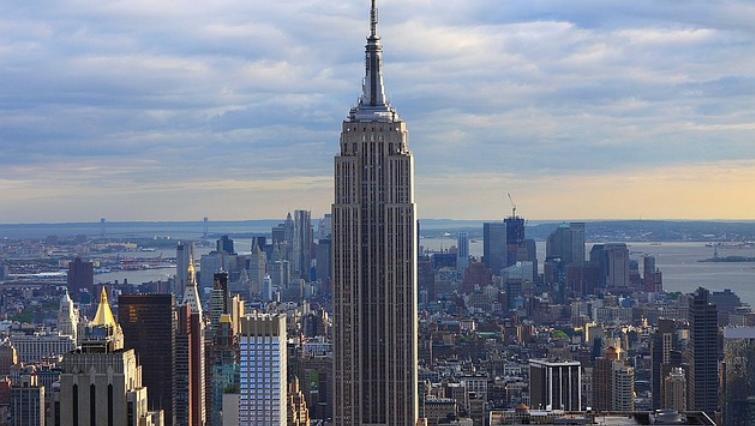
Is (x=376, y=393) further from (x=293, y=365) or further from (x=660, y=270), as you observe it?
(x=660, y=270)

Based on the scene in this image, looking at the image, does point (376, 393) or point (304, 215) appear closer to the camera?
point (376, 393)

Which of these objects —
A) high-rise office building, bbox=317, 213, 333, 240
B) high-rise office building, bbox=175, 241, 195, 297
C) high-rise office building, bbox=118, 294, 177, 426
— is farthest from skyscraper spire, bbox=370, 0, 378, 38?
high-rise office building, bbox=175, 241, 195, 297

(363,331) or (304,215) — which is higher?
(304,215)

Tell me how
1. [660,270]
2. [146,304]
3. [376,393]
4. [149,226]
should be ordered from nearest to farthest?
1. [376,393]
2. [149,226]
3. [146,304]
4. [660,270]

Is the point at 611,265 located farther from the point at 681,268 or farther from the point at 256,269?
the point at 256,269

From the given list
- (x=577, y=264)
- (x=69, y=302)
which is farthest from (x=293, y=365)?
(x=577, y=264)

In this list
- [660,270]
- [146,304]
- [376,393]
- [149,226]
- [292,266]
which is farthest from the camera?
[292,266]

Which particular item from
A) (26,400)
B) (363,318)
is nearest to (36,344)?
A: (26,400)
